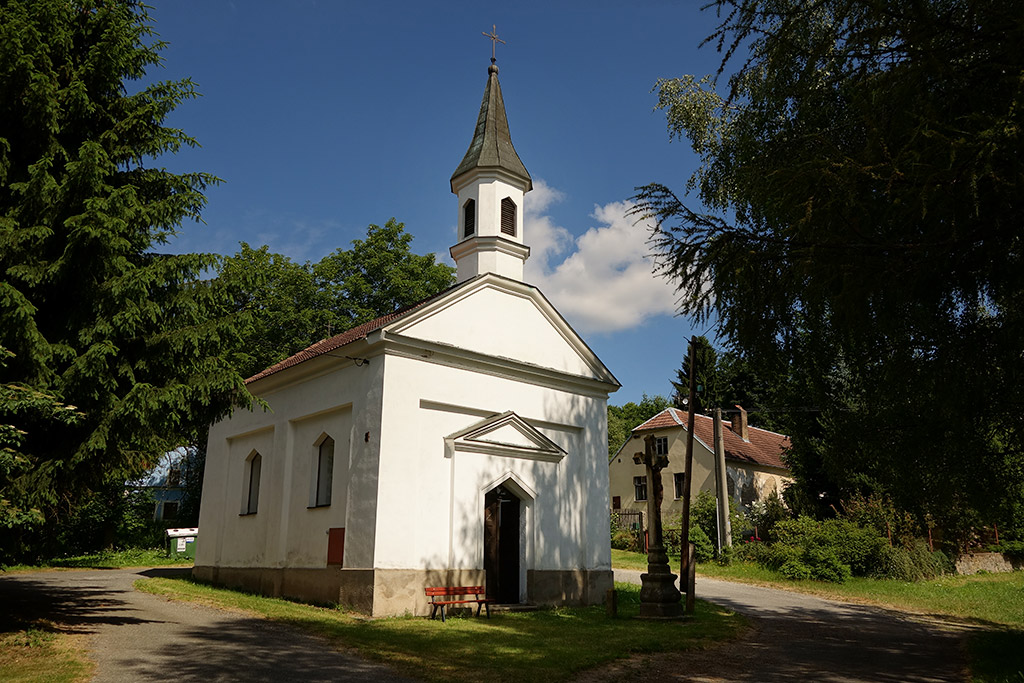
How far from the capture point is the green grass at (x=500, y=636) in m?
9.39

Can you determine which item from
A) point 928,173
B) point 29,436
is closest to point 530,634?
point 29,436

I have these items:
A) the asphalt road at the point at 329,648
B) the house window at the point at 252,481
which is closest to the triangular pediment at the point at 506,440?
the asphalt road at the point at 329,648

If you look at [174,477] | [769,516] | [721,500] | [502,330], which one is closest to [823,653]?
[502,330]

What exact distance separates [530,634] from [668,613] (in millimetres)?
3601

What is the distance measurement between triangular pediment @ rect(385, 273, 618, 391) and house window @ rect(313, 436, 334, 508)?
141 inches

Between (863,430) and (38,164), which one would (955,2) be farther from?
(38,164)

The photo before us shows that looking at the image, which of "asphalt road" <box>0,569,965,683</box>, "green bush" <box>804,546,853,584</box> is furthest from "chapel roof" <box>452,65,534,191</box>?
"green bush" <box>804,546,853,584</box>

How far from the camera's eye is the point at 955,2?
21.5 ft

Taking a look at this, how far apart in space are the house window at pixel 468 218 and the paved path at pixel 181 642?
10498 millimetres

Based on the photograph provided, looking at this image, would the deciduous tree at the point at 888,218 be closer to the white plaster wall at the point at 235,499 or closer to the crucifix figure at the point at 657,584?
the crucifix figure at the point at 657,584

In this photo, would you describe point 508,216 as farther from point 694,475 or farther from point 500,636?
point 694,475

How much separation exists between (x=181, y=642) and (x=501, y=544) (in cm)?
823

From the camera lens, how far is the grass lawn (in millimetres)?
10633

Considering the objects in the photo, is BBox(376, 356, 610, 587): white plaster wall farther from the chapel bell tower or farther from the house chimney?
the house chimney
